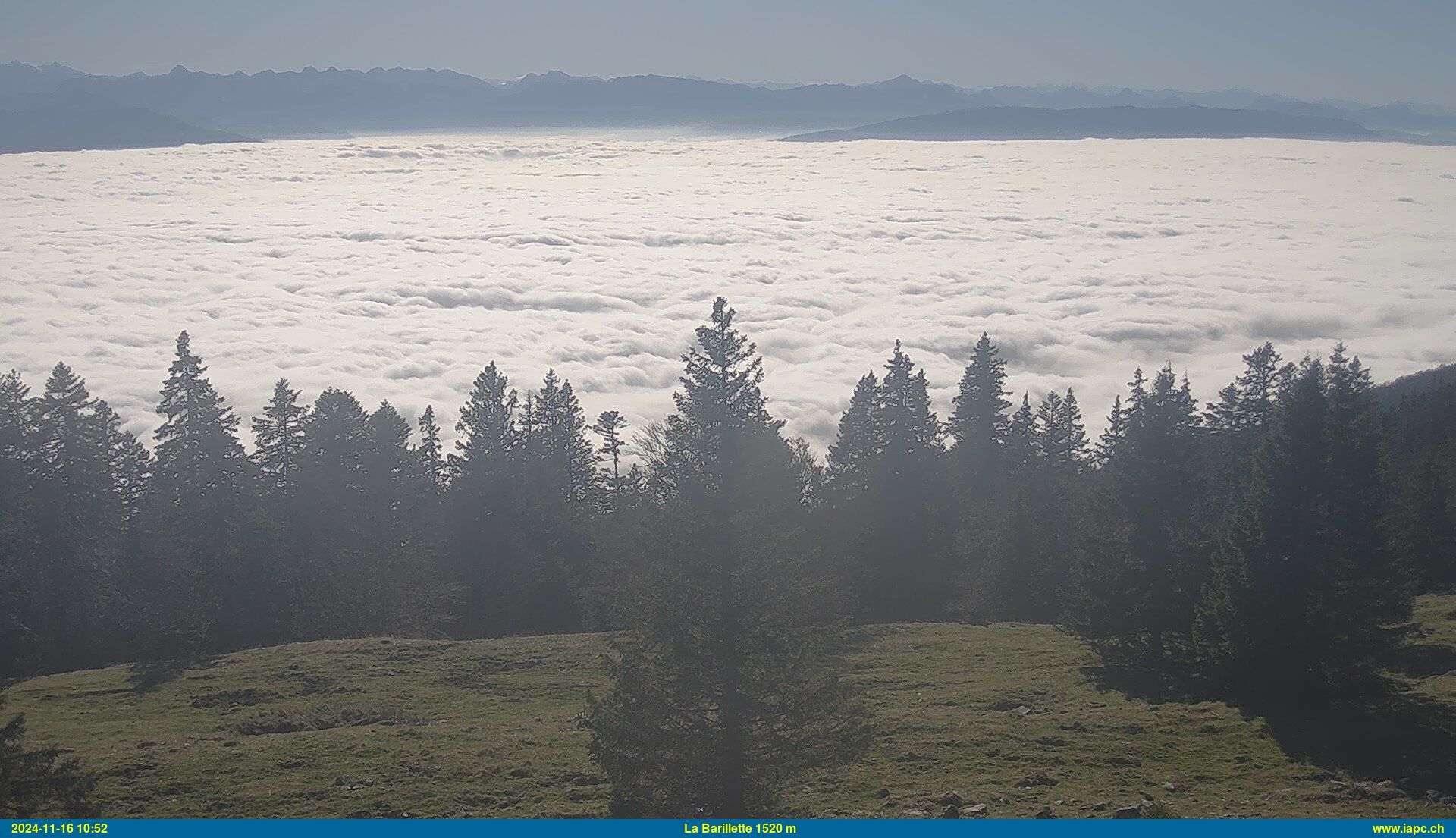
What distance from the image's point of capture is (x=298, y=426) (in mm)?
62344

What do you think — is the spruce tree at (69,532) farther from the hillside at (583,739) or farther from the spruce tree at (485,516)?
the spruce tree at (485,516)

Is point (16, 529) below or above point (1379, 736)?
above

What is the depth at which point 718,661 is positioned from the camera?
22.0 metres

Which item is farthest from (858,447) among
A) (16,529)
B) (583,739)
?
(16,529)

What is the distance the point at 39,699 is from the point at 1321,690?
41.9 metres

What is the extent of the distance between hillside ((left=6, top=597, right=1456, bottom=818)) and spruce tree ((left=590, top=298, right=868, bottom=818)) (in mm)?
3615

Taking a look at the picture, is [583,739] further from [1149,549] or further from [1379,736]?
[1379,736]

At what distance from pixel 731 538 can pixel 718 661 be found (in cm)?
260

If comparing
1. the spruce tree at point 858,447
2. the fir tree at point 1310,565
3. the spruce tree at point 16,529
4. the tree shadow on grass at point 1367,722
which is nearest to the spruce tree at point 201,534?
the spruce tree at point 16,529

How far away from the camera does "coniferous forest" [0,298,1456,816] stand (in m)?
22.3

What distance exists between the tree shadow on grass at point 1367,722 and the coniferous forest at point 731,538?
0.74 m

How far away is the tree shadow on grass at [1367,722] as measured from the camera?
26141 mm

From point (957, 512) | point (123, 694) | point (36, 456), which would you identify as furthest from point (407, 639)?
point (957, 512)

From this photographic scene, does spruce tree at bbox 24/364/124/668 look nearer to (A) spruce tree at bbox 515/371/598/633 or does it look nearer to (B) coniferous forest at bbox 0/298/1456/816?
(B) coniferous forest at bbox 0/298/1456/816
